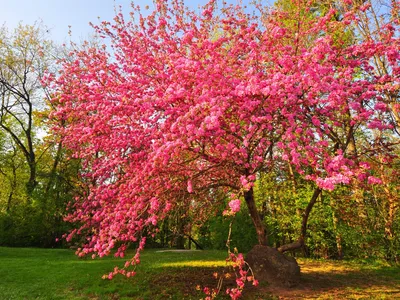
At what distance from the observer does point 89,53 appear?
28.7 feet

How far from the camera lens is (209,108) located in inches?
195

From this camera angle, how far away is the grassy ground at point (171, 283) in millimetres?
7512

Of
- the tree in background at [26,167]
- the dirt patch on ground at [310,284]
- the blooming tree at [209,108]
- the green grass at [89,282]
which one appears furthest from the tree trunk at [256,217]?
the tree in background at [26,167]

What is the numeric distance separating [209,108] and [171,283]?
230 inches

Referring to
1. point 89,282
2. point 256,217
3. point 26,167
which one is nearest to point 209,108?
point 256,217

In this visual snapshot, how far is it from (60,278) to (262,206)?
1068cm

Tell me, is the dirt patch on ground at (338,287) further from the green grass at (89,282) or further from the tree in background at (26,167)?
the tree in background at (26,167)

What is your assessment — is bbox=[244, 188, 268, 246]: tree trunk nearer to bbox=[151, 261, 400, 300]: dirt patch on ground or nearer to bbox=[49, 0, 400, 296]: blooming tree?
bbox=[49, 0, 400, 296]: blooming tree

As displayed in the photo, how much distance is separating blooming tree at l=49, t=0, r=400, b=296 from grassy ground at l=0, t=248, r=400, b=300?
72.8 inches

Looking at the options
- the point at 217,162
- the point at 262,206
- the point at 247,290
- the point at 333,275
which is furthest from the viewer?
the point at 262,206

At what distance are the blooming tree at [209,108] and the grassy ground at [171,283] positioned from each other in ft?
6.07

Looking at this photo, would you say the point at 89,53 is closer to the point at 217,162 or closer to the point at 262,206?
the point at 217,162

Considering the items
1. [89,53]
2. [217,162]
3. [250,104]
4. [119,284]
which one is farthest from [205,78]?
[119,284]

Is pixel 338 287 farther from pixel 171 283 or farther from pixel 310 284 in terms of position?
pixel 171 283
